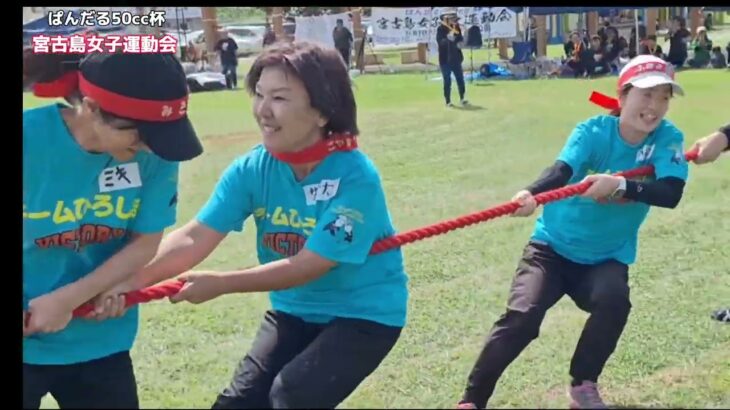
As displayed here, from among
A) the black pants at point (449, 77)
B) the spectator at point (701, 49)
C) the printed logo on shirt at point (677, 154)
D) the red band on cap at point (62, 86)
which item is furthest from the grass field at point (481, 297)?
the black pants at point (449, 77)

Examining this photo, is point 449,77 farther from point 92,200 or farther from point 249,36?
point 92,200

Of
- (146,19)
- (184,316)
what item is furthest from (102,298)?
(184,316)

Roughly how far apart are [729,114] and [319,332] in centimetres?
660

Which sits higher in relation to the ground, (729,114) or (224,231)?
(224,231)

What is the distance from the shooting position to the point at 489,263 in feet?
16.4

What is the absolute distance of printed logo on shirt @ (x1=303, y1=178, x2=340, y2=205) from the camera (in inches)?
92.7

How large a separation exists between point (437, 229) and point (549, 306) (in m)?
0.53

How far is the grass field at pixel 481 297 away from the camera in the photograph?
11.3 feet

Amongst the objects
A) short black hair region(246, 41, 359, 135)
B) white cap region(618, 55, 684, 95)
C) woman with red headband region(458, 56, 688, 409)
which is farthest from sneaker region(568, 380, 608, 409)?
short black hair region(246, 41, 359, 135)

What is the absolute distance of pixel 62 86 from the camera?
2156 mm

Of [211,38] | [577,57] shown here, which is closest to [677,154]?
[211,38]

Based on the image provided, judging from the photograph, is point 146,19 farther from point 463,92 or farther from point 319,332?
point 463,92

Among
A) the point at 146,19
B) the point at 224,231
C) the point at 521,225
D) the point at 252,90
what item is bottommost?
the point at 521,225

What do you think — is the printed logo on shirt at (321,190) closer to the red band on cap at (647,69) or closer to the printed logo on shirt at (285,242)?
the printed logo on shirt at (285,242)
